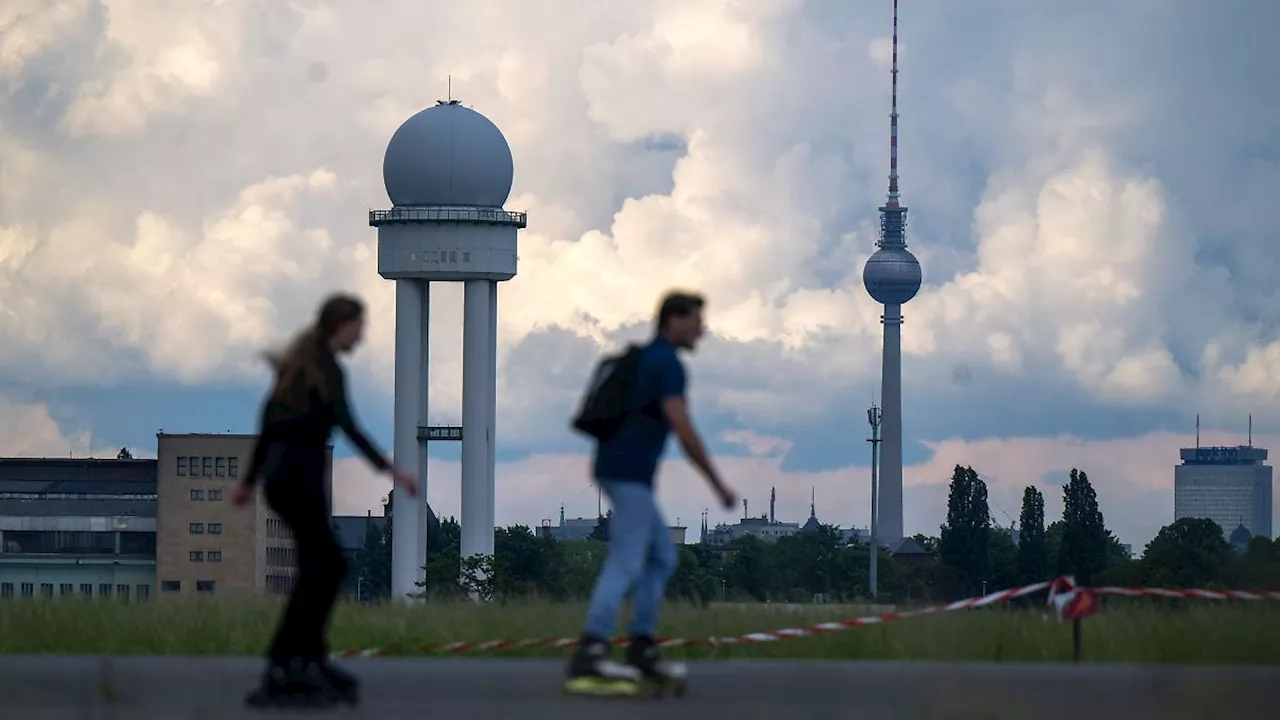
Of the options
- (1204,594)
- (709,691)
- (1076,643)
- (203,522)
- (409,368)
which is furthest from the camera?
(203,522)

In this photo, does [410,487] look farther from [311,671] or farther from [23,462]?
[23,462]

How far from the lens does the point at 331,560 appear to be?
10852mm

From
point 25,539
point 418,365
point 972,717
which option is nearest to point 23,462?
point 25,539

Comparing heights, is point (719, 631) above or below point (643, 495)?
below

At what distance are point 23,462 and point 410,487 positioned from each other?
15090cm

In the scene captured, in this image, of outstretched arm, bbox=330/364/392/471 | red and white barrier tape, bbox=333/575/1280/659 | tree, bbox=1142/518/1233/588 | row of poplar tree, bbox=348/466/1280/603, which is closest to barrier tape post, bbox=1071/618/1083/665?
red and white barrier tape, bbox=333/575/1280/659

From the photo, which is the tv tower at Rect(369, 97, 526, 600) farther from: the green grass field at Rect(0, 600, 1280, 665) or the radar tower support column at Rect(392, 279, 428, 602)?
the green grass field at Rect(0, 600, 1280, 665)

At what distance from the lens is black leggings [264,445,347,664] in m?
10.8

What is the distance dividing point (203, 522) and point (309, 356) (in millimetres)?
133276

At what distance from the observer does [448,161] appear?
9888 cm

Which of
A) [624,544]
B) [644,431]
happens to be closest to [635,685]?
[624,544]

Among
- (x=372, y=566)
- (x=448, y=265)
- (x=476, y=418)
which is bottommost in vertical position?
(x=372, y=566)

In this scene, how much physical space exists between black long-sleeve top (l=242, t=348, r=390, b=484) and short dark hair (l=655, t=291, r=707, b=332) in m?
1.55

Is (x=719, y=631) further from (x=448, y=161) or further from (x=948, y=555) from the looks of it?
(x=948, y=555)
